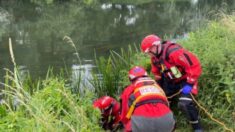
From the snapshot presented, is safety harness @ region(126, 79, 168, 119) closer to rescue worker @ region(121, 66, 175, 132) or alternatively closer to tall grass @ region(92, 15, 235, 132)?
rescue worker @ region(121, 66, 175, 132)

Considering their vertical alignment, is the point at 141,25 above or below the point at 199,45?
below

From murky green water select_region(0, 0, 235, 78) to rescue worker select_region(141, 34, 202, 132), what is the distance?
6.96 m

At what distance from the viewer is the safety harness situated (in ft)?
13.9

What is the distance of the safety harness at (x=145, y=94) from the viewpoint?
4246 mm

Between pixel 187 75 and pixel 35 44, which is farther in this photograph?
pixel 35 44

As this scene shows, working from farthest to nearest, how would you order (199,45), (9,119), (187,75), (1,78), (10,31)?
(10,31) < (1,78) < (199,45) < (187,75) < (9,119)

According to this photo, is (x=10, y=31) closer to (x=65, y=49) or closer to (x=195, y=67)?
(x=65, y=49)

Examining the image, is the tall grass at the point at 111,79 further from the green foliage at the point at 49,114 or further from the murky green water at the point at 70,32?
the murky green water at the point at 70,32

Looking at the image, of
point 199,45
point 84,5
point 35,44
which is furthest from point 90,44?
point 84,5

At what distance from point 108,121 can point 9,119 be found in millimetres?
1717

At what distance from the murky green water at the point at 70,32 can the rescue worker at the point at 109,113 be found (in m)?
6.33

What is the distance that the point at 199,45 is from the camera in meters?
6.54

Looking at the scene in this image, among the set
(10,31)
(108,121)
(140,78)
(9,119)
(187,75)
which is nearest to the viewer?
(140,78)

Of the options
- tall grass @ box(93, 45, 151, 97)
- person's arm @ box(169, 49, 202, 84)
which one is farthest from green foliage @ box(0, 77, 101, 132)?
→ person's arm @ box(169, 49, 202, 84)
